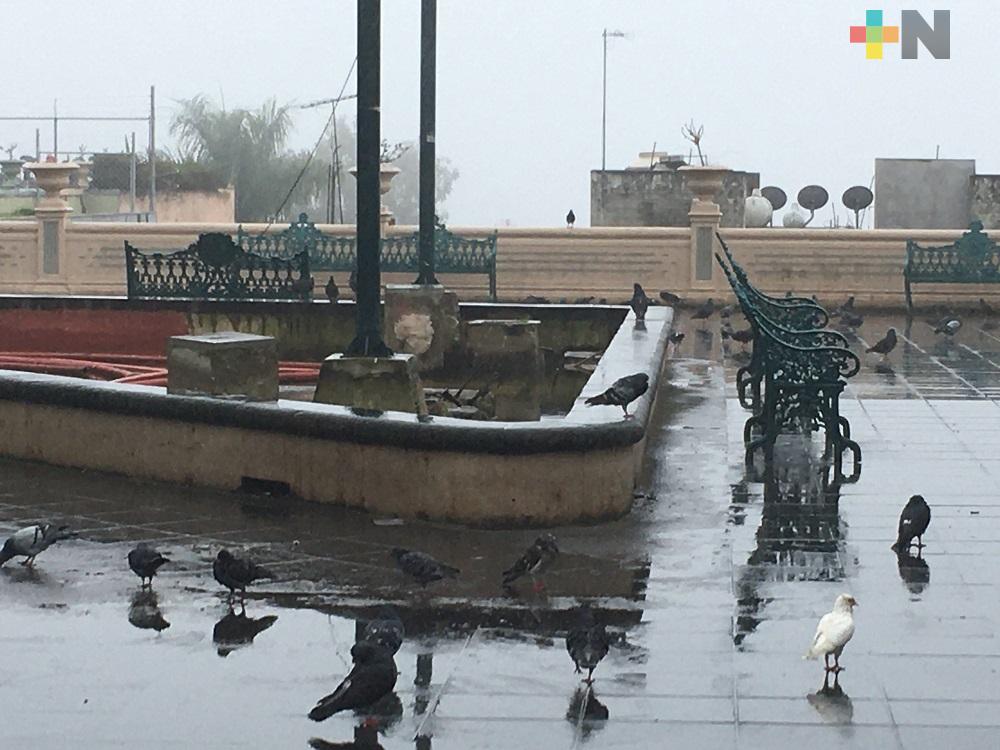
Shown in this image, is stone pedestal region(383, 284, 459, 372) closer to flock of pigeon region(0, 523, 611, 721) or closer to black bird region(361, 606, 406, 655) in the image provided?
flock of pigeon region(0, 523, 611, 721)

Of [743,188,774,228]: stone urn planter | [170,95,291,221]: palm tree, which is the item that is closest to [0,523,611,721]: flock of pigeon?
[743,188,774,228]: stone urn planter

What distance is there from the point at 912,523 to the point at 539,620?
7.08 ft

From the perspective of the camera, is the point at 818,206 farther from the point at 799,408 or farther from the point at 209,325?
the point at 799,408

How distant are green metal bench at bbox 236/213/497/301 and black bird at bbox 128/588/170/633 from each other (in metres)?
18.2

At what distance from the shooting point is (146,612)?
7.80m

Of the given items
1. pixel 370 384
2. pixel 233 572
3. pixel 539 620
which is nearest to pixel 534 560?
pixel 539 620

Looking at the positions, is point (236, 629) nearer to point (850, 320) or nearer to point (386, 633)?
point (386, 633)

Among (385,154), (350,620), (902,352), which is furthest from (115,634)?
(385,154)

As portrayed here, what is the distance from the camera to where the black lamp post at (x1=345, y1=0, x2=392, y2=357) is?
11.5m

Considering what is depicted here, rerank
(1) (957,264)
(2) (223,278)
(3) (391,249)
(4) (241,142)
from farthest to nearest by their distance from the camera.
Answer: (4) (241,142), (3) (391,249), (1) (957,264), (2) (223,278)

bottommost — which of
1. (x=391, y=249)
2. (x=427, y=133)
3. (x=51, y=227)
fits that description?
(x=391, y=249)

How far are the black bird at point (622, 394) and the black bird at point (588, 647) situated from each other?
3.15m

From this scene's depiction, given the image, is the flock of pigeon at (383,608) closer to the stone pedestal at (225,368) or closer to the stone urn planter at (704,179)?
the stone pedestal at (225,368)

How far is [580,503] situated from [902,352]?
10.8 meters
